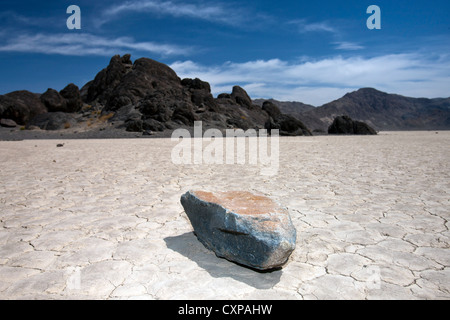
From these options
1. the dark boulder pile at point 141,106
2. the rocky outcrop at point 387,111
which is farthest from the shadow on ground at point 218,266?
the rocky outcrop at point 387,111

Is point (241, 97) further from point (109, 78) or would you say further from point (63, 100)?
point (63, 100)

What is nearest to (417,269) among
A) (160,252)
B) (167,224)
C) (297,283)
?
(297,283)

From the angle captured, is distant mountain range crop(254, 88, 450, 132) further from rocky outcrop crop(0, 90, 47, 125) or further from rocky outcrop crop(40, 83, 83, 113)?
rocky outcrop crop(0, 90, 47, 125)

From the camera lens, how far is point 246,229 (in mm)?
2256

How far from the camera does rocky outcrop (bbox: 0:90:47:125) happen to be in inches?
1239

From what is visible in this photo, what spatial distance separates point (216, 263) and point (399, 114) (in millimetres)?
120574

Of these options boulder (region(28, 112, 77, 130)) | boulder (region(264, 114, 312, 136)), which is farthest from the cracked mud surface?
boulder (region(28, 112, 77, 130))

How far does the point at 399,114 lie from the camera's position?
343 feet

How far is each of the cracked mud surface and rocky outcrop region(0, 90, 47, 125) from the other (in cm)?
3242

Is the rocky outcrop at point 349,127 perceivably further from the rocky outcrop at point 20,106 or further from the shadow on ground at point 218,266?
the rocky outcrop at point 20,106

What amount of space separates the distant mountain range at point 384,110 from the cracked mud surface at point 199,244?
279ft

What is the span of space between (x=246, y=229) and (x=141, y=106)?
3114 centimetres

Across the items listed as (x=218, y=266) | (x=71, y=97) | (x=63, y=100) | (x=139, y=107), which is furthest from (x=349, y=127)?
(x=63, y=100)
